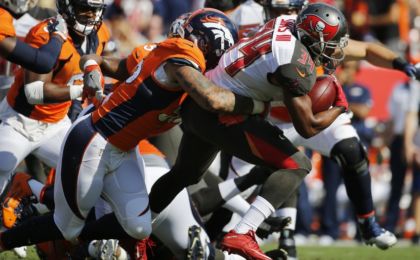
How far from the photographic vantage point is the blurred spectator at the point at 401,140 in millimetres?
11109

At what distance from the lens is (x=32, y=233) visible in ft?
21.4

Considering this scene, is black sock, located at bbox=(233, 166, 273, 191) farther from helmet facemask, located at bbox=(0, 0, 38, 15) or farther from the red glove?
helmet facemask, located at bbox=(0, 0, 38, 15)

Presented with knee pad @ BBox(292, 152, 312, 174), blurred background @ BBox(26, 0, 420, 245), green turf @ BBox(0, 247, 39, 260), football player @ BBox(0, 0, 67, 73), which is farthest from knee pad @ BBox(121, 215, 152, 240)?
blurred background @ BBox(26, 0, 420, 245)

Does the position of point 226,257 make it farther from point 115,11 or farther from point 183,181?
point 115,11

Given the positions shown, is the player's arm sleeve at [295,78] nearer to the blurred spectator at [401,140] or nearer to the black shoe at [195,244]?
the black shoe at [195,244]

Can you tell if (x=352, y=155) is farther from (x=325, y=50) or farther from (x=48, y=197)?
(x=48, y=197)

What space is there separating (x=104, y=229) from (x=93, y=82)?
2.86 ft

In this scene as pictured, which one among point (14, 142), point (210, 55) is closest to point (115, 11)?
point (14, 142)

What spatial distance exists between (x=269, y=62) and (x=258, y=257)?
41.9 inches

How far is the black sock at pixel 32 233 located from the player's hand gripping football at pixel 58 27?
126 centimetres

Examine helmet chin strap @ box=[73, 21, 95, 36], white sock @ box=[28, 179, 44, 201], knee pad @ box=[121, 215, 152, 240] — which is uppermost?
helmet chin strap @ box=[73, 21, 95, 36]

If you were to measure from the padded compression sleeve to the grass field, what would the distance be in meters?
1.58

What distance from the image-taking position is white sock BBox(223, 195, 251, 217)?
25.1ft

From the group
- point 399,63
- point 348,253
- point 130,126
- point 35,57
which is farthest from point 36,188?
point 348,253
